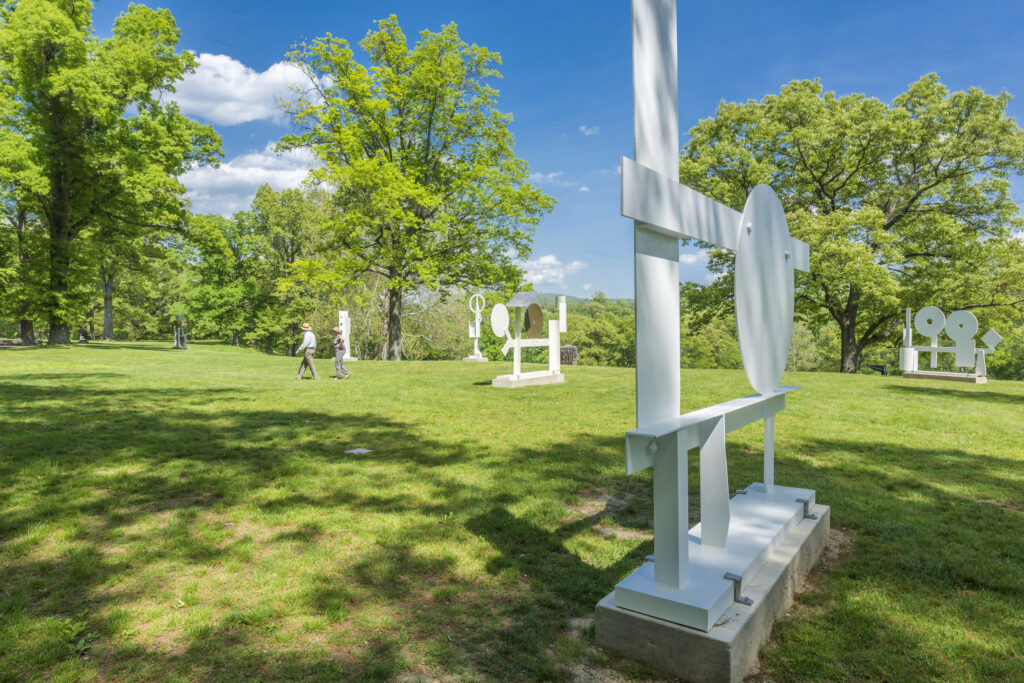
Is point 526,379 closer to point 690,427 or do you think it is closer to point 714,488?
point 714,488

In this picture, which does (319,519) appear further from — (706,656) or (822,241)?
(822,241)

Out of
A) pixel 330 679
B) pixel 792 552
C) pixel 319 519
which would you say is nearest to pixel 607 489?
pixel 792 552

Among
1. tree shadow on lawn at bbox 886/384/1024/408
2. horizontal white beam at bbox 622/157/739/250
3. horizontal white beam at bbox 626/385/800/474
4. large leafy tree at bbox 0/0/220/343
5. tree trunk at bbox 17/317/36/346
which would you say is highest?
large leafy tree at bbox 0/0/220/343

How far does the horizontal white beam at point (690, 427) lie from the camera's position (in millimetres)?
2248

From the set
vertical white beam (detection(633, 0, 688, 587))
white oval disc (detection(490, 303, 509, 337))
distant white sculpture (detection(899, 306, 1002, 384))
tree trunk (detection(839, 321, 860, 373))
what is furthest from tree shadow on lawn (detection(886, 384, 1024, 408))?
vertical white beam (detection(633, 0, 688, 587))

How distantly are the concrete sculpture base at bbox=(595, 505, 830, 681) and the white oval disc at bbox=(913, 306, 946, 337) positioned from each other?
1848 centimetres

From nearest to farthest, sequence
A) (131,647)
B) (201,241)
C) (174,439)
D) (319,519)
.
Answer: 1. (131,647)
2. (319,519)
3. (174,439)
4. (201,241)

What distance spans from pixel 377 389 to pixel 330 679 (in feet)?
34.1

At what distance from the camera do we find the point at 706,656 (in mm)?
2221

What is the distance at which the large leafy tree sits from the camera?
814 inches

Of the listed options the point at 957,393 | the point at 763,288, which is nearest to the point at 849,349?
the point at 957,393

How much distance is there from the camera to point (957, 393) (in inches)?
492

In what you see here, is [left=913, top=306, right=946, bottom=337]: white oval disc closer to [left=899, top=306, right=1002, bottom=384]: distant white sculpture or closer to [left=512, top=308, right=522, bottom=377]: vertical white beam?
[left=899, top=306, right=1002, bottom=384]: distant white sculpture

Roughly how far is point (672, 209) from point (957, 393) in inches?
562
